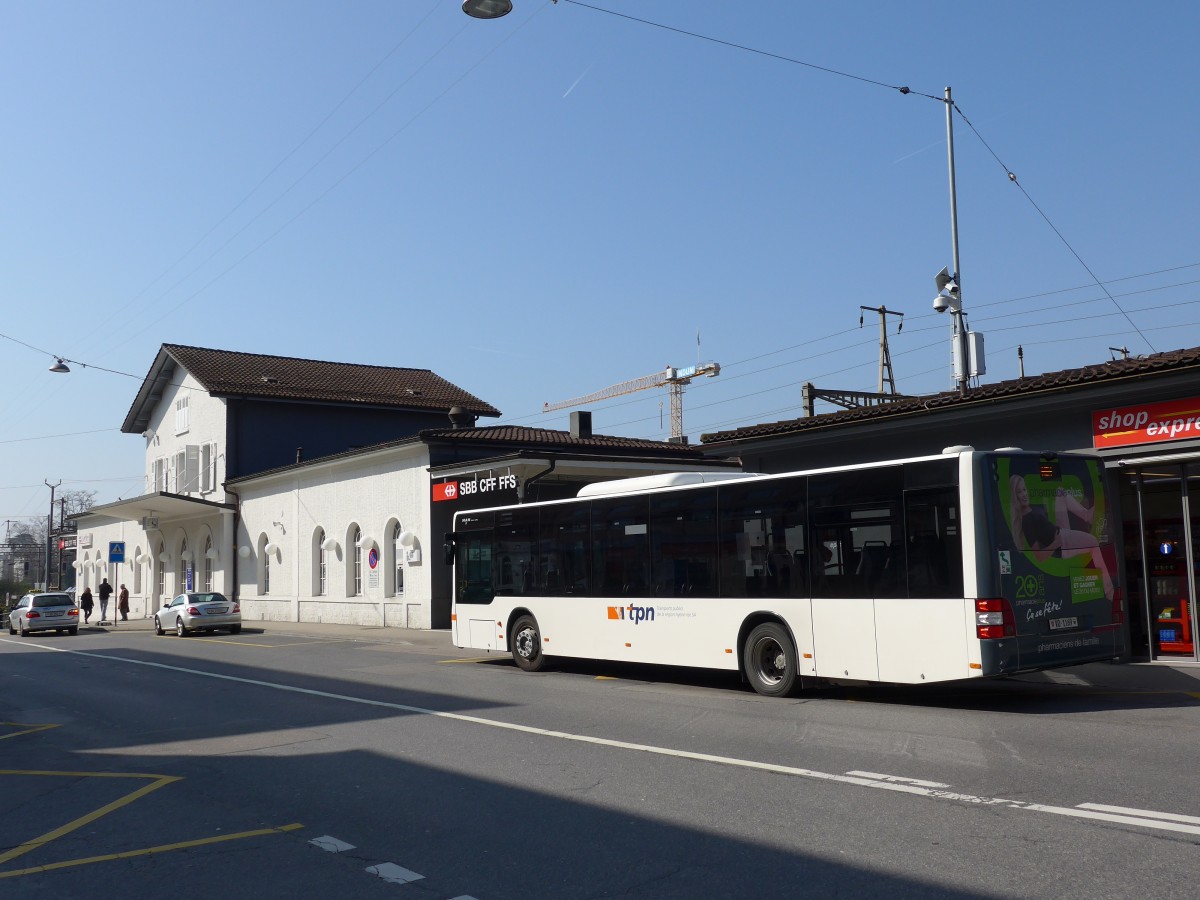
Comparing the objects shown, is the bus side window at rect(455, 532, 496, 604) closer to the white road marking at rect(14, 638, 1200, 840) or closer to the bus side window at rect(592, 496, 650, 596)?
the bus side window at rect(592, 496, 650, 596)

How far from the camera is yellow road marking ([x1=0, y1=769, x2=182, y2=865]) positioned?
7.20 meters

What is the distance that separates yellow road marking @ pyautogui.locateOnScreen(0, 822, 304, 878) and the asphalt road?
3 centimetres

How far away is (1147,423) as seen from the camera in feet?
49.0

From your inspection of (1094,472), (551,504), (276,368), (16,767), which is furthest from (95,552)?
(1094,472)

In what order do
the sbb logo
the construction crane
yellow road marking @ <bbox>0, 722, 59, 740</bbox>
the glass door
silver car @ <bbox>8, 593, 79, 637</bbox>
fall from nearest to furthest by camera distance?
1. yellow road marking @ <bbox>0, 722, 59, 740</bbox>
2. the glass door
3. the sbb logo
4. silver car @ <bbox>8, 593, 79, 637</bbox>
5. the construction crane

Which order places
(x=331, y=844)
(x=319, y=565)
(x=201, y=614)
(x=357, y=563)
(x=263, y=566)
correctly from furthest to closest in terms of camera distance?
(x=263, y=566) < (x=319, y=565) < (x=357, y=563) < (x=201, y=614) < (x=331, y=844)

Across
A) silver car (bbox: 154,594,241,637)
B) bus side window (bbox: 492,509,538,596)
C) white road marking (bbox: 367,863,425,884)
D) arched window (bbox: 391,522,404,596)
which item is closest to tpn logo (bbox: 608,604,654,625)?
bus side window (bbox: 492,509,538,596)

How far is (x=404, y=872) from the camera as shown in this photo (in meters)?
6.20

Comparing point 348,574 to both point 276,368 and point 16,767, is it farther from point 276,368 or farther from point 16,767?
point 16,767

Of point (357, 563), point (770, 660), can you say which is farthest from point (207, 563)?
point (770, 660)

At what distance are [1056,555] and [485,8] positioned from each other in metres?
10.0

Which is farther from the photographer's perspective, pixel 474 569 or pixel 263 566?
pixel 263 566

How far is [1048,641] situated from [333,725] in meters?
8.05

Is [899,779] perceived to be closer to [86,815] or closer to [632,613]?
[86,815]
